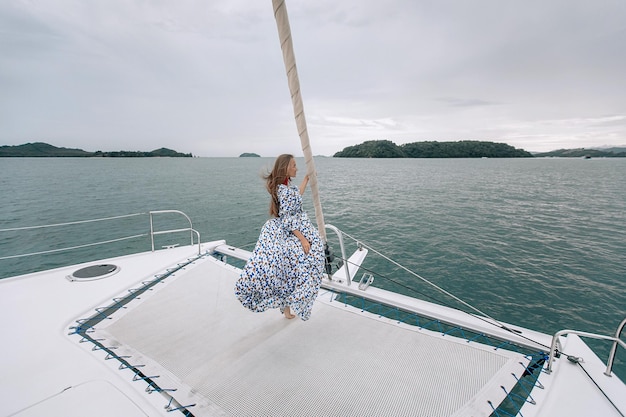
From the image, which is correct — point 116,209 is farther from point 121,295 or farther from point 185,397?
point 185,397

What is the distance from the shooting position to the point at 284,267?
2818 millimetres

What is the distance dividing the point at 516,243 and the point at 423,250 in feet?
13.2

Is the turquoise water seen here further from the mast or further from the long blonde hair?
the mast

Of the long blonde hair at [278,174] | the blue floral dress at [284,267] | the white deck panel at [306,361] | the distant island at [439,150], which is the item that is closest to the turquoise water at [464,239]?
the long blonde hair at [278,174]

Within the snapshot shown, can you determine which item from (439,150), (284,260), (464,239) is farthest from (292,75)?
(439,150)

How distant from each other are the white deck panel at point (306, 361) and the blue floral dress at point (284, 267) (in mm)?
428

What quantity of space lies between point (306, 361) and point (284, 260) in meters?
0.96

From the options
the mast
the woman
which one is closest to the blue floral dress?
the woman

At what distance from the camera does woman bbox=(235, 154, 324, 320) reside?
278 cm

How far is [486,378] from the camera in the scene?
2.35m

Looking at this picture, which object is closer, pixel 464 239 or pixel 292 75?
pixel 292 75

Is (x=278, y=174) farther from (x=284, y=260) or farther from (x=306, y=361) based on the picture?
(x=306, y=361)

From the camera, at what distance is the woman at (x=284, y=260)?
2.78m

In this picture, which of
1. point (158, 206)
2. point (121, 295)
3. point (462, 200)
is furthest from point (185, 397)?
point (462, 200)
